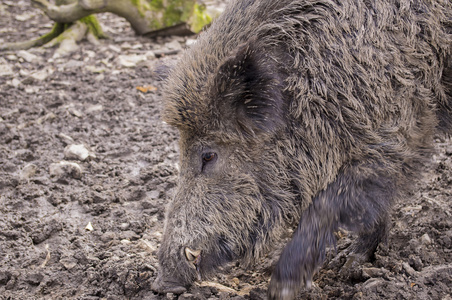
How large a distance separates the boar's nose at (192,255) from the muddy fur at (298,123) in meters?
0.03

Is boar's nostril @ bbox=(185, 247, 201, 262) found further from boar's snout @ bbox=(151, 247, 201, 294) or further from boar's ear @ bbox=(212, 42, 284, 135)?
boar's ear @ bbox=(212, 42, 284, 135)

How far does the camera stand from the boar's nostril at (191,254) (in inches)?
114

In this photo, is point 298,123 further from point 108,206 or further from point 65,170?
point 65,170

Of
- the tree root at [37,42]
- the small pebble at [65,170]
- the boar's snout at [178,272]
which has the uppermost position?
the boar's snout at [178,272]

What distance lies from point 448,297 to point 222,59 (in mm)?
1877

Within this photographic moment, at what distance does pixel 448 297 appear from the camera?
2867 mm

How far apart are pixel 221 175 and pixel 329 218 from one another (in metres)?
0.68

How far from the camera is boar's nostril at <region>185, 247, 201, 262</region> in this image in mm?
2896

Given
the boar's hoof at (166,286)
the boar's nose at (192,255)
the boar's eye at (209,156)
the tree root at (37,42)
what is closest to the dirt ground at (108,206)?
the boar's hoof at (166,286)

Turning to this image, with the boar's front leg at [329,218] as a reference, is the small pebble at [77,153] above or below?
below

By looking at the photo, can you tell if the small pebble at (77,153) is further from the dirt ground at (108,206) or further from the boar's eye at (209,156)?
the boar's eye at (209,156)

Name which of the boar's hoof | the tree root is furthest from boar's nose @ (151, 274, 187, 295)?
the tree root


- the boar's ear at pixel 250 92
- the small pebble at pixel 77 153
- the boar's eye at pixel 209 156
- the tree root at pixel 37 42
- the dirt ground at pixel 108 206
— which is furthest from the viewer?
the tree root at pixel 37 42

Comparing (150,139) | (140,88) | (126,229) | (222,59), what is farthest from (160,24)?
(222,59)
